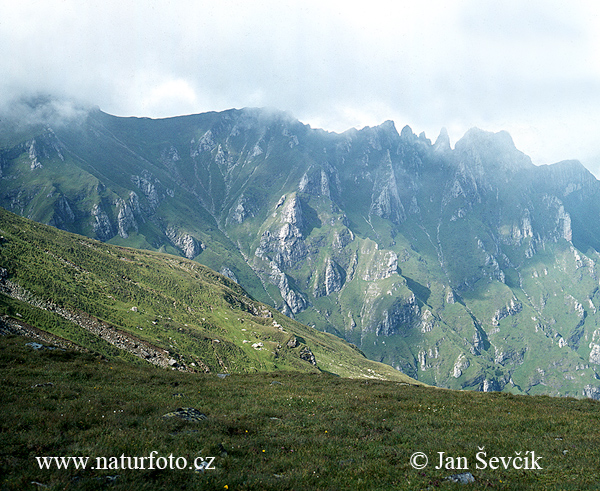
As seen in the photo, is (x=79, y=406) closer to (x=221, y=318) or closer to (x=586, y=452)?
(x=586, y=452)

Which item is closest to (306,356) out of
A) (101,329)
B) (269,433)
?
(101,329)

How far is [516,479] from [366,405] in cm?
1446

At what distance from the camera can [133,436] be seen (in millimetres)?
16547

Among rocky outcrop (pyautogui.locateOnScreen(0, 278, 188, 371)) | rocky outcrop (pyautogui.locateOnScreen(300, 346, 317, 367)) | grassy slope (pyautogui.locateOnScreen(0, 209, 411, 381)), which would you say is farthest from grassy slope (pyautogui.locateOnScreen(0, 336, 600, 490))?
rocky outcrop (pyautogui.locateOnScreen(300, 346, 317, 367))

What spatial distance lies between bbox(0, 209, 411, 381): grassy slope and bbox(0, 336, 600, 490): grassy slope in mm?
59809

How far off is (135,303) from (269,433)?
126 m

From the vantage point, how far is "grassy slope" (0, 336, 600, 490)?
45.7 feet

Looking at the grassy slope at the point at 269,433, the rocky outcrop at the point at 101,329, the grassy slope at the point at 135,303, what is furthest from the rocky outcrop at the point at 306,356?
the grassy slope at the point at 269,433

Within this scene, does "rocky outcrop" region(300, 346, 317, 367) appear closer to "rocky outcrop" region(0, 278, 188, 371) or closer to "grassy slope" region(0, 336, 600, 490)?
"rocky outcrop" region(0, 278, 188, 371)

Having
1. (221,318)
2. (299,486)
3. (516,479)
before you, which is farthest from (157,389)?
(221,318)

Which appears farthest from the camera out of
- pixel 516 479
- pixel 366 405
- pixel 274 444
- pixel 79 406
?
pixel 366 405

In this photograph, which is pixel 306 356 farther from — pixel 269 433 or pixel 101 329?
pixel 269 433

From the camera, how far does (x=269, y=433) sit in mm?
20453

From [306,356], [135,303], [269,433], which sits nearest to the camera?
[269,433]
